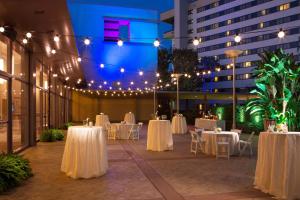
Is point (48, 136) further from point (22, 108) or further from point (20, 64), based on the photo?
point (20, 64)

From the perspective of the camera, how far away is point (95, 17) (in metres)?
27.8

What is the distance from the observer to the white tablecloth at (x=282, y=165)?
4.70 metres

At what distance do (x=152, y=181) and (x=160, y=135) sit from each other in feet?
12.7

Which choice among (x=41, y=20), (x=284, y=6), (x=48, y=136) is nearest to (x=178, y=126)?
(x=48, y=136)

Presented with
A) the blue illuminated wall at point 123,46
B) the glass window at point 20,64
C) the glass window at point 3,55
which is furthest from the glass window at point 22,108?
the blue illuminated wall at point 123,46

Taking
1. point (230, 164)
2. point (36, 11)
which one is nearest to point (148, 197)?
point (230, 164)

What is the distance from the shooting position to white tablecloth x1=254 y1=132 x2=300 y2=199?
185 inches

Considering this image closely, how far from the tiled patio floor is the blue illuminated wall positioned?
1886 centimetres

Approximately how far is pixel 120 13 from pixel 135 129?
16913 millimetres

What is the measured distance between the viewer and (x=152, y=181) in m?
5.88

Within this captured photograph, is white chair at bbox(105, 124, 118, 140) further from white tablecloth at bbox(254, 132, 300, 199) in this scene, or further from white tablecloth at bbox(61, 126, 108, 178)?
white tablecloth at bbox(254, 132, 300, 199)

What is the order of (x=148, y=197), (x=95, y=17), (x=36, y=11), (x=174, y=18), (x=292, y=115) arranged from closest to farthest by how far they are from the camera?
(x=148, y=197)
(x=36, y=11)
(x=292, y=115)
(x=95, y=17)
(x=174, y=18)

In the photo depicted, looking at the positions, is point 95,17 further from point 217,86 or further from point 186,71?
point 217,86

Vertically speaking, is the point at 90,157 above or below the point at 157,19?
below
